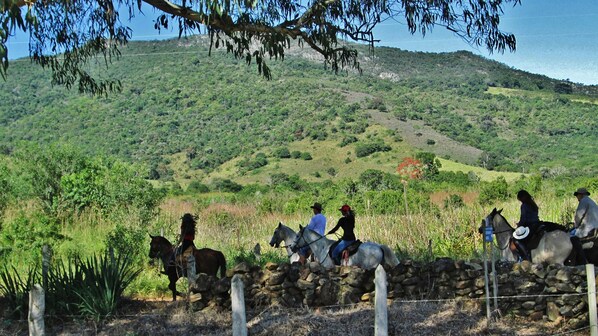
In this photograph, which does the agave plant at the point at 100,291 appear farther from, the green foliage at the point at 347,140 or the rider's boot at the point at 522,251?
the green foliage at the point at 347,140

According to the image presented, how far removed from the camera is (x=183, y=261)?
13.0m

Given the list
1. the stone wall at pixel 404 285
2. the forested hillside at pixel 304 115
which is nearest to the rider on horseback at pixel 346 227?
the stone wall at pixel 404 285

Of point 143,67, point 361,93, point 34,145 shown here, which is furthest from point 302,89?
point 34,145

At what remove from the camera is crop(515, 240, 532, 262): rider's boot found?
43.4ft

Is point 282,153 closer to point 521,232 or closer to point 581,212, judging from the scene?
point 581,212

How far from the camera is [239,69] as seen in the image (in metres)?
109

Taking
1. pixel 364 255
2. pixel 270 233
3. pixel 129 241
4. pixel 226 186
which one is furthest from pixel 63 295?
pixel 226 186

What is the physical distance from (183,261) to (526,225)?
6.38m

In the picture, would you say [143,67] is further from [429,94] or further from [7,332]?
[7,332]

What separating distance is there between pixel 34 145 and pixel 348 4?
1714 centimetres

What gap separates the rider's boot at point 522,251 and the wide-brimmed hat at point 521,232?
0.16 metres

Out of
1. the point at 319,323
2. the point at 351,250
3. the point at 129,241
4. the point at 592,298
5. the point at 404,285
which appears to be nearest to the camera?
the point at 592,298

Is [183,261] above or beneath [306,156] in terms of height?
beneath

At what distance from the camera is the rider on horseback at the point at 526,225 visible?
520 inches
